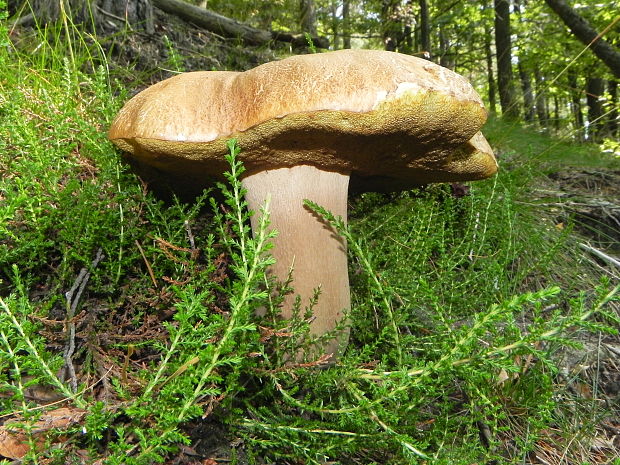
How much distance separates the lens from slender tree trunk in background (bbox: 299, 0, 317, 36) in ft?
22.2

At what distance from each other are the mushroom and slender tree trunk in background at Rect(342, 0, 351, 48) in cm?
687

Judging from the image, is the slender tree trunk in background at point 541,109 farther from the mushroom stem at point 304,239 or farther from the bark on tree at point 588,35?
the mushroom stem at point 304,239

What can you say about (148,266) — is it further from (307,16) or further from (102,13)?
(307,16)

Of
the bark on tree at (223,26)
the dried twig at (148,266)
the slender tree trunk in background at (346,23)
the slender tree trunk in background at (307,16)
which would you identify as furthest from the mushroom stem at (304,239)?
the slender tree trunk in background at (346,23)

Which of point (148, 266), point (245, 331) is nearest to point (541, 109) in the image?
point (148, 266)

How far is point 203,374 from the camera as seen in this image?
75cm

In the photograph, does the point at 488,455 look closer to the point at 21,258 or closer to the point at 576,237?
the point at 21,258

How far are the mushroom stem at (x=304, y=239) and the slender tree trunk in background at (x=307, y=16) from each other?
20.3 feet

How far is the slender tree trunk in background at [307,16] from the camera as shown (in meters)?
6.77

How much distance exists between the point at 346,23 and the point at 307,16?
1.70m

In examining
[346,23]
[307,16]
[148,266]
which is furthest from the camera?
[346,23]

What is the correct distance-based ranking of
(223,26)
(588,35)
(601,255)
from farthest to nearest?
1. (223,26)
2. (588,35)
3. (601,255)

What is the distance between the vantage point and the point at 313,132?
1.02 metres

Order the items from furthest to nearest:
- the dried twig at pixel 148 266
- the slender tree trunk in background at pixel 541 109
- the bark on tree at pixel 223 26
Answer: the bark on tree at pixel 223 26 < the slender tree trunk in background at pixel 541 109 < the dried twig at pixel 148 266
